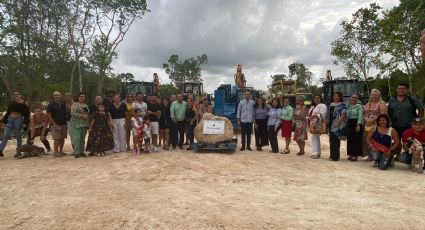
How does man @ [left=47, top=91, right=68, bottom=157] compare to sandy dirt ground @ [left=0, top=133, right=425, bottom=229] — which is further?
man @ [left=47, top=91, right=68, bottom=157]

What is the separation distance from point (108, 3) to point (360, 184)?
21.2 meters

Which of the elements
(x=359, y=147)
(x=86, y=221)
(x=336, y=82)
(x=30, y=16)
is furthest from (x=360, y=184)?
(x=30, y=16)

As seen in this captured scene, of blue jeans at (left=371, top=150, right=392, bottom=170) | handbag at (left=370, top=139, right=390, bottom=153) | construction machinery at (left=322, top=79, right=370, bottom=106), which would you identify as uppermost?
construction machinery at (left=322, top=79, right=370, bottom=106)

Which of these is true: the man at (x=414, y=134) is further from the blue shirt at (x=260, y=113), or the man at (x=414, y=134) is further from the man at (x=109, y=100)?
the man at (x=109, y=100)

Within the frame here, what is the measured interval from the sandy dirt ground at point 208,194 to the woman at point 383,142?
10.2 inches

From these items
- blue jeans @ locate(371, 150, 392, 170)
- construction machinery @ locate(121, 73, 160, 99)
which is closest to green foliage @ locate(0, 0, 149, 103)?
construction machinery @ locate(121, 73, 160, 99)

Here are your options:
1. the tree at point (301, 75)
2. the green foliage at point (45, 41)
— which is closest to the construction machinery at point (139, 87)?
the green foliage at point (45, 41)

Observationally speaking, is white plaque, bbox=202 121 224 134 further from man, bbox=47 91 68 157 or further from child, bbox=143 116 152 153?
man, bbox=47 91 68 157

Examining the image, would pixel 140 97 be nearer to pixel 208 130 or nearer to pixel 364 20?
pixel 208 130

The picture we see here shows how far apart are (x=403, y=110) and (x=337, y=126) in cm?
137

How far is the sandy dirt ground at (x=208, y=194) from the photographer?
13.1ft

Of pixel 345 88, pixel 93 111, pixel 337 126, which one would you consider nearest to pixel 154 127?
pixel 93 111

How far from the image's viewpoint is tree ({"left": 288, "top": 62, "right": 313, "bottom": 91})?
42.5m

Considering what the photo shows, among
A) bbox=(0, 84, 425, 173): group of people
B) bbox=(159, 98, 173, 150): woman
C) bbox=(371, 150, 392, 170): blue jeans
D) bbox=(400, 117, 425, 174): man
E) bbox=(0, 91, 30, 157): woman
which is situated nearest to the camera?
bbox=(400, 117, 425, 174): man
